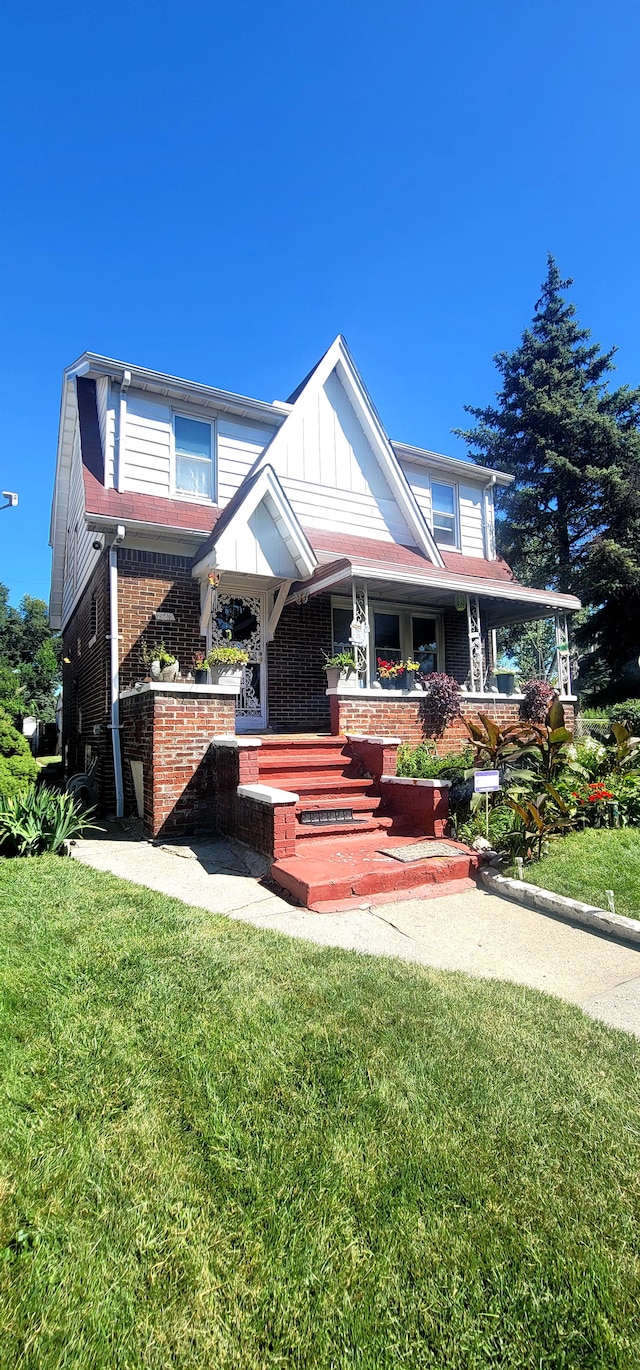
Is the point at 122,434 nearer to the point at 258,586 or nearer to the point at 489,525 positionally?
the point at 258,586

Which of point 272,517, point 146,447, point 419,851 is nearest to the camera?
point 419,851

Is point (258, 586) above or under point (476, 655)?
above

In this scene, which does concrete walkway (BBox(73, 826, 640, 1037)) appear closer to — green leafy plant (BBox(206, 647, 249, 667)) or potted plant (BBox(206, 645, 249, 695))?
potted plant (BBox(206, 645, 249, 695))

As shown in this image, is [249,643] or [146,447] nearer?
[146,447]

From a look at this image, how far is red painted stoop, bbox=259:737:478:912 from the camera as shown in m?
5.13

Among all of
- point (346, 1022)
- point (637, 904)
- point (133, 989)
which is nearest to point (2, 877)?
point (133, 989)

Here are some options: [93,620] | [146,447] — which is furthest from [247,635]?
[146,447]

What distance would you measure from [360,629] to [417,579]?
1322mm

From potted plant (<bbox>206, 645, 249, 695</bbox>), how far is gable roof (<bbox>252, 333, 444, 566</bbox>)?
5.51 metres

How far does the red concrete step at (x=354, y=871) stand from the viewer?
501cm

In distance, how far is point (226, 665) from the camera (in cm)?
806

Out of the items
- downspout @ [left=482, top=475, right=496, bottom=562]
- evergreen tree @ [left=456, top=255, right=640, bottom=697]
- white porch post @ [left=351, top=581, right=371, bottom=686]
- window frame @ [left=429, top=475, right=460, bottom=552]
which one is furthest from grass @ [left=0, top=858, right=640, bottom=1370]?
evergreen tree @ [left=456, top=255, right=640, bottom=697]

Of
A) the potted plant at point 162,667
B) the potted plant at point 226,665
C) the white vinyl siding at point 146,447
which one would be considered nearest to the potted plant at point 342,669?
the potted plant at point 226,665

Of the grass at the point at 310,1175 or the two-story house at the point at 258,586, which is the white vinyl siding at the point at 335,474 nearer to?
the two-story house at the point at 258,586
